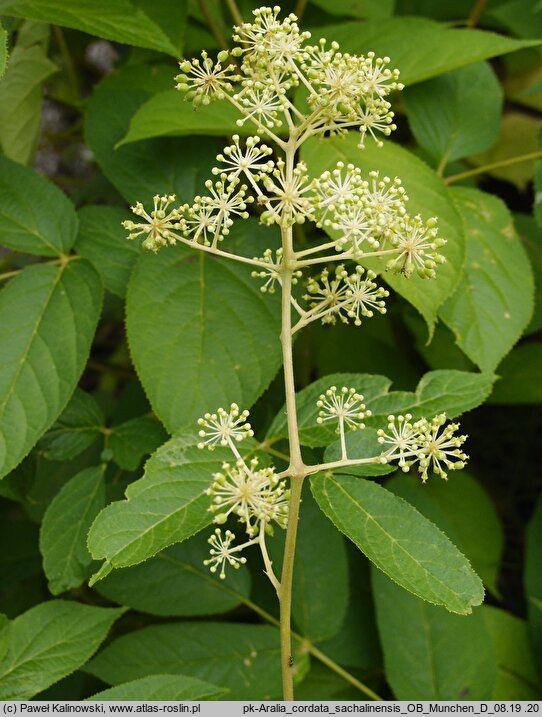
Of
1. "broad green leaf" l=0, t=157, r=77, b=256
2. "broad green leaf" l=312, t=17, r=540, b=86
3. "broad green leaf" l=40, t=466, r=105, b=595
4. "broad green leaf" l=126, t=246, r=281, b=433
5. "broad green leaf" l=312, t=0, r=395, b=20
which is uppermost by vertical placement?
"broad green leaf" l=312, t=0, r=395, b=20

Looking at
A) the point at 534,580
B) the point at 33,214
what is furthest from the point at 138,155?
the point at 534,580

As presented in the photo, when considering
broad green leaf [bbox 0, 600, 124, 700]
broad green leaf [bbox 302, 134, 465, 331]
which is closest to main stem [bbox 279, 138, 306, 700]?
broad green leaf [bbox 302, 134, 465, 331]

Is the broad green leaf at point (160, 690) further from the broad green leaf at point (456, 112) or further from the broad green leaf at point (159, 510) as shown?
the broad green leaf at point (456, 112)

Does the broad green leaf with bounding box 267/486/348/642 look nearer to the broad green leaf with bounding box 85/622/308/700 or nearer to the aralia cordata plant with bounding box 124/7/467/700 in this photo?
the broad green leaf with bounding box 85/622/308/700

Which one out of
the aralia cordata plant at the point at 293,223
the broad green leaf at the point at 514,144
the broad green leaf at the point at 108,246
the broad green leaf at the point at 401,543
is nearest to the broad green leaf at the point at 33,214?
the broad green leaf at the point at 108,246

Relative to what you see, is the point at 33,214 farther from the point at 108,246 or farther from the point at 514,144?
the point at 514,144

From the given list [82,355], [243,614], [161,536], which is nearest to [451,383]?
[161,536]
